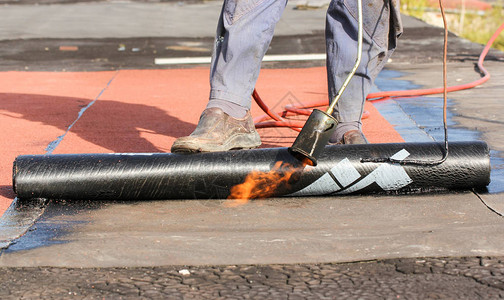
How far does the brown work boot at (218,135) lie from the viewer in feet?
10.0

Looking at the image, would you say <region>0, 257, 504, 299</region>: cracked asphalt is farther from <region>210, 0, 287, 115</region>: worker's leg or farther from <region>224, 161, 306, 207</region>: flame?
<region>210, 0, 287, 115</region>: worker's leg

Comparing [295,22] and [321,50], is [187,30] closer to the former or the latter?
[295,22]

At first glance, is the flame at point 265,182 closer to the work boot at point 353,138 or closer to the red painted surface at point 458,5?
the work boot at point 353,138

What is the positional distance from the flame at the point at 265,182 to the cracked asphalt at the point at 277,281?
0.71m

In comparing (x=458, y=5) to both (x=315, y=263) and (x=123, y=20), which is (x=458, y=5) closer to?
(x=123, y=20)

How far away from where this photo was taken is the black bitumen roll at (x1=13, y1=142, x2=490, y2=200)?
116 inches

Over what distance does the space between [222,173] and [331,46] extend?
1022mm

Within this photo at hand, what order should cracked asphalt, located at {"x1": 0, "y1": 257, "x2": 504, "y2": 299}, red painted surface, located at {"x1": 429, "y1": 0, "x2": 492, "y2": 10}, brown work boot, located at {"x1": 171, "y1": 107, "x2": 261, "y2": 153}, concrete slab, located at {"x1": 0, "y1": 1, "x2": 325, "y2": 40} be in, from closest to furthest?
cracked asphalt, located at {"x1": 0, "y1": 257, "x2": 504, "y2": 299} < brown work boot, located at {"x1": 171, "y1": 107, "x2": 261, "y2": 153} < concrete slab, located at {"x1": 0, "y1": 1, "x2": 325, "y2": 40} < red painted surface, located at {"x1": 429, "y1": 0, "x2": 492, "y2": 10}

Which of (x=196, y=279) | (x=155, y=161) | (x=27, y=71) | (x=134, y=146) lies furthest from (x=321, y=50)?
(x=196, y=279)

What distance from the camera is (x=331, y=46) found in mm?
3619

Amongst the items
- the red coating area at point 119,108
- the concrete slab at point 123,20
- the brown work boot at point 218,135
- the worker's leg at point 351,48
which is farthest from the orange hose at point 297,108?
the concrete slab at point 123,20

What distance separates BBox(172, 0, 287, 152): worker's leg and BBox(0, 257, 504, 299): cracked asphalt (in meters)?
1.12

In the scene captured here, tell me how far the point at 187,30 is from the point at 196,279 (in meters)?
9.25

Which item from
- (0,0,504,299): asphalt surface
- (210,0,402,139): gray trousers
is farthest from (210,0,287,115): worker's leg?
(0,0,504,299): asphalt surface
